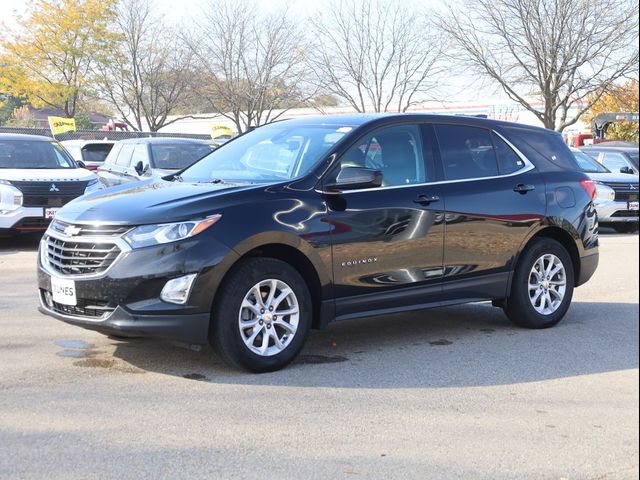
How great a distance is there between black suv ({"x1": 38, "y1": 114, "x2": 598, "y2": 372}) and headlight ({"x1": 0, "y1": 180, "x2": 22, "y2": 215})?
19.7 feet

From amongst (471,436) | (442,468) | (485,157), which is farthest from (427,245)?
(442,468)

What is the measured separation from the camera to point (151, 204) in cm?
535

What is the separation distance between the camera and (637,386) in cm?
147

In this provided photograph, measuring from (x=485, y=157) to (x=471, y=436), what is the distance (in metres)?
3.04

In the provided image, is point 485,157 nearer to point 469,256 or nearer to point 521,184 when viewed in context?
point 521,184

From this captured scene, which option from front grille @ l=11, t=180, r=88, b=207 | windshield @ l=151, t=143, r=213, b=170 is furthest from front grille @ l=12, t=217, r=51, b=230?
windshield @ l=151, t=143, r=213, b=170

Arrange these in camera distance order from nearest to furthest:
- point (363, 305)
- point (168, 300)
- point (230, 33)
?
point (168, 300) < point (363, 305) < point (230, 33)

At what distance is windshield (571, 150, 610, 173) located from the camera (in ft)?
57.0

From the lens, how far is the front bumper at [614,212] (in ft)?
53.5

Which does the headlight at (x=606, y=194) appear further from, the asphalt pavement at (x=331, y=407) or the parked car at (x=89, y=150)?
the parked car at (x=89, y=150)

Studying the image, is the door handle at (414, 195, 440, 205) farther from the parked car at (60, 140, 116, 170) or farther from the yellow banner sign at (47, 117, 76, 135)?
the yellow banner sign at (47, 117, 76, 135)

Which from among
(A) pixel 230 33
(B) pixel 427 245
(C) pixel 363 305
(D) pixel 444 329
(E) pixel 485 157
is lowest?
(D) pixel 444 329

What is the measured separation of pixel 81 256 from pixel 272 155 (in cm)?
168

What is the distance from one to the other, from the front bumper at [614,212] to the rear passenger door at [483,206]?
32.9 ft
